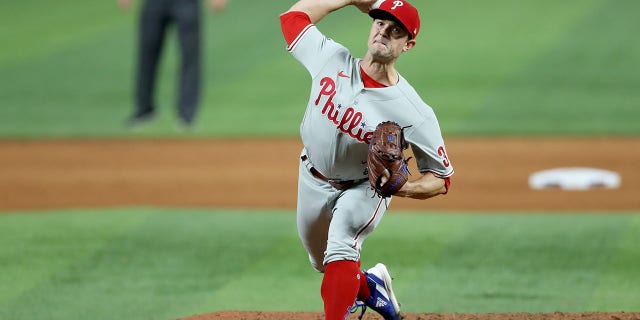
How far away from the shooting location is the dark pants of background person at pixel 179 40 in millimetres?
12828

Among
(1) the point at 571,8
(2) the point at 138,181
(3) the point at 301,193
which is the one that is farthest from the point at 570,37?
(3) the point at 301,193

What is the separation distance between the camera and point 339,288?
217 inches

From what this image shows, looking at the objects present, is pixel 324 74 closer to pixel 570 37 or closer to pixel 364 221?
pixel 364 221

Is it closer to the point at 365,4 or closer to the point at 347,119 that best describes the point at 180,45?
the point at 365,4

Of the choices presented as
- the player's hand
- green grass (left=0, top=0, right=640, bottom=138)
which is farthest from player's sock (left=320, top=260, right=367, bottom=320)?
green grass (left=0, top=0, right=640, bottom=138)

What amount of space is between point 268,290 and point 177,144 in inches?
226

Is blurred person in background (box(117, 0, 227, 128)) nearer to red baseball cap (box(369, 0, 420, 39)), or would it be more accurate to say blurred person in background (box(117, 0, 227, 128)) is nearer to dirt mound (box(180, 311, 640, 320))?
dirt mound (box(180, 311, 640, 320))

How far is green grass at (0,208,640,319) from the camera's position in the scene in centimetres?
696

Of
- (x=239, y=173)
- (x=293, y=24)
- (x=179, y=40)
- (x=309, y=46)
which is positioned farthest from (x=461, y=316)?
(x=179, y=40)

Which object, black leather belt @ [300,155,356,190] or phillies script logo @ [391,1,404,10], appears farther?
black leather belt @ [300,155,356,190]

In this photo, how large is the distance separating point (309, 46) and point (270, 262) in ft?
8.53

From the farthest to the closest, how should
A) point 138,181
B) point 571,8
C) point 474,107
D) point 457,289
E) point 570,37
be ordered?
point 571,8 → point 570,37 → point 474,107 → point 138,181 → point 457,289

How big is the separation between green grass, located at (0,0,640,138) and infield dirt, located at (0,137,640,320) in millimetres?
669

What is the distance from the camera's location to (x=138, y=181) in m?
11.0
